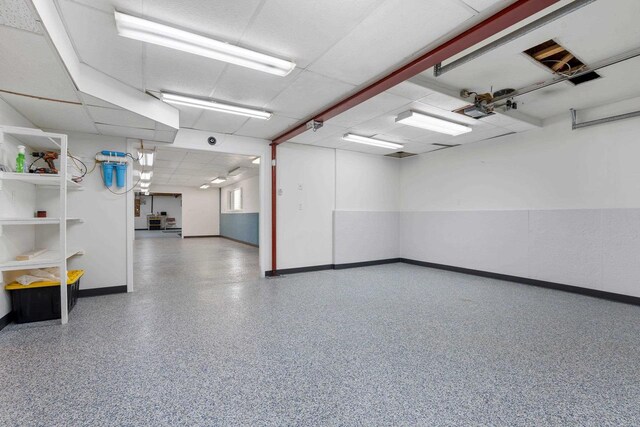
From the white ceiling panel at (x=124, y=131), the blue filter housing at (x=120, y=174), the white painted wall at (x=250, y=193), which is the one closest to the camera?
the white ceiling panel at (x=124, y=131)

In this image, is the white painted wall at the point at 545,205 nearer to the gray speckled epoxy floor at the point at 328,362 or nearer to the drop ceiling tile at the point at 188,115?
the gray speckled epoxy floor at the point at 328,362

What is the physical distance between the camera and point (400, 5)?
1.99 metres

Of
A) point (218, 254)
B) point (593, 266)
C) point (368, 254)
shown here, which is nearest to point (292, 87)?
point (368, 254)

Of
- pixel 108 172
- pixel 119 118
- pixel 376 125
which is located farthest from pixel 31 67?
pixel 376 125

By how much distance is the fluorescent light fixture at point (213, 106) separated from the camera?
341 cm

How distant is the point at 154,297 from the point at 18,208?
1768 millimetres

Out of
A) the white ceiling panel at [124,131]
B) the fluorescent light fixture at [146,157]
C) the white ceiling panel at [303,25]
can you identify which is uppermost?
the white ceiling panel at [303,25]

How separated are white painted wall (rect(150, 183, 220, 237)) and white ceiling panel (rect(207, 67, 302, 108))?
10793mm

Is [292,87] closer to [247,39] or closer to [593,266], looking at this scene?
[247,39]

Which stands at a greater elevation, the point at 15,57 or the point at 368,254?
the point at 15,57

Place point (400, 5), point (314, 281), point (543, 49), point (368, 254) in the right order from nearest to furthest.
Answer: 1. point (400, 5)
2. point (543, 49)
3. point (314, 281)
4. point (368, 254)

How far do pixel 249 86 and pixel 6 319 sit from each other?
11.1 ft

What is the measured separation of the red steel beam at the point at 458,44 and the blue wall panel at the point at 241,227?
7023 mm

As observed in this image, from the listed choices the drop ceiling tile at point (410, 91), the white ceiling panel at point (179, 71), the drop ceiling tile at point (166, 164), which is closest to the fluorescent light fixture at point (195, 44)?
the white ceiling panel at point (179, 71)
